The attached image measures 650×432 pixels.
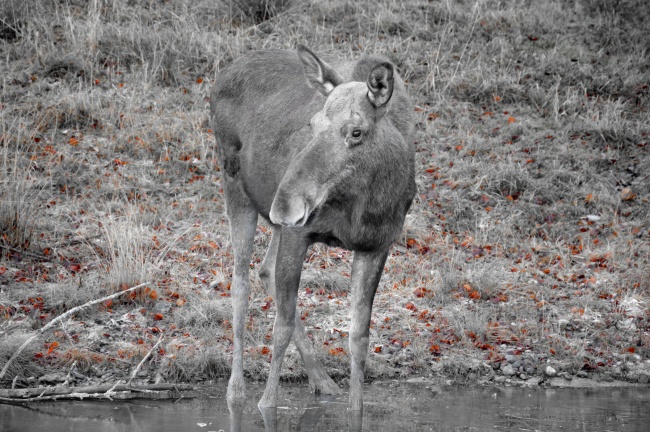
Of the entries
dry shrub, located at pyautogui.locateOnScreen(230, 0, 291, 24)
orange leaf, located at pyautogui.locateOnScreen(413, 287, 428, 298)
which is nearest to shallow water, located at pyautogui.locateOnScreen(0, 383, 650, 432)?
orange leaf, located at pyautogui.locateOnScreen(413, 287, 428, 298)

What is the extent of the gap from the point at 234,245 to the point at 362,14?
9.84 meters

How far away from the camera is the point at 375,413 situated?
593 centimetres

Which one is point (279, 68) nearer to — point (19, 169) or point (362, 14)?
point (19, 169)

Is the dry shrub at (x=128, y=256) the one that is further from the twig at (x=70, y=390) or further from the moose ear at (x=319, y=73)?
the moose ear at (x=319, y=73)

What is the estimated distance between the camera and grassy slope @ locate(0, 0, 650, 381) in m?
7.79

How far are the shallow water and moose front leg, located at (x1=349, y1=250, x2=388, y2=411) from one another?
19cm

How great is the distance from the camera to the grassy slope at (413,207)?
7.79 m

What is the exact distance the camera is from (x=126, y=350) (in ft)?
23.1

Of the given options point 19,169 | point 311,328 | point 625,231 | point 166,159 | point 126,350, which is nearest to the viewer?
point 126,350

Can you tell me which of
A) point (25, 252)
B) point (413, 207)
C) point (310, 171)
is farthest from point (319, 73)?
point (413, 207)

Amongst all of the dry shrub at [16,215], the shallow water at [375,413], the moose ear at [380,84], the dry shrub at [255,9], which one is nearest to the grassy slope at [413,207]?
the dry shrub at [16,215]

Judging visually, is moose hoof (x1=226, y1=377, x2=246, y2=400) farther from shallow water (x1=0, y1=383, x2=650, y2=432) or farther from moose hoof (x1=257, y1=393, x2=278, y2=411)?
moose hoof (x1=257, y1=393, x2=278, y2=411)

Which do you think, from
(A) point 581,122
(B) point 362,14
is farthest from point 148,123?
(A) point 581,122

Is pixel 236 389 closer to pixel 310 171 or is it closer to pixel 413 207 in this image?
Result: pixel 310 171
